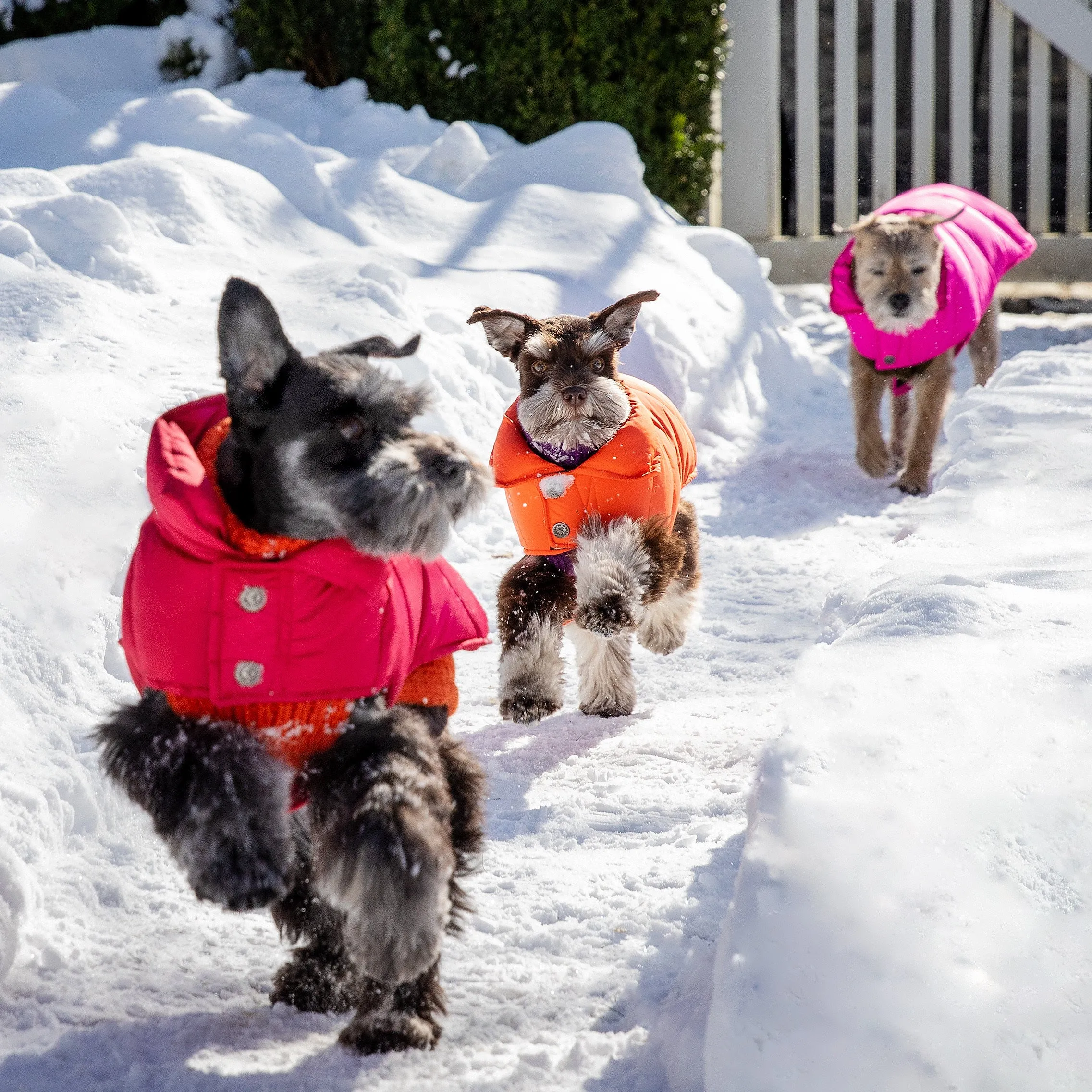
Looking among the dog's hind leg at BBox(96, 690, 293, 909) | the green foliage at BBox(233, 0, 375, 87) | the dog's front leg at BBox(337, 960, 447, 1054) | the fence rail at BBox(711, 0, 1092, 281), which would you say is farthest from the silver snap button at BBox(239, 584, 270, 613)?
the fence rail at BBox(711, 0, 1092, 281)

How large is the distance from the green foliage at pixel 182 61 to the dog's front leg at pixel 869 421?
6.53 meters

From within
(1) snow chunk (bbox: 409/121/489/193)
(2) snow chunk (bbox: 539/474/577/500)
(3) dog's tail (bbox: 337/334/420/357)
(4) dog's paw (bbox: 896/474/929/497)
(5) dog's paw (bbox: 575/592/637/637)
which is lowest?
(4) dog's paw (bbox: 896/474/929/497)

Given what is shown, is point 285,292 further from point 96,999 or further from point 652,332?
point 96,999

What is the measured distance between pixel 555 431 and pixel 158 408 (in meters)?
1.93

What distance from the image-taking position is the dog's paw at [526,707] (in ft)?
15.6

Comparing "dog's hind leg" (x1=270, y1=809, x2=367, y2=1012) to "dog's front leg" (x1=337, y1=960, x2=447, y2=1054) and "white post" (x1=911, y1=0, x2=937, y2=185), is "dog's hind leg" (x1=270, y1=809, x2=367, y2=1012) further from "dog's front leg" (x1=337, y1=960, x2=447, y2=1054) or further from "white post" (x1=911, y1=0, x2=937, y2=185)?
"white post" (x1=911, y1=0, x2=937, y2=185)

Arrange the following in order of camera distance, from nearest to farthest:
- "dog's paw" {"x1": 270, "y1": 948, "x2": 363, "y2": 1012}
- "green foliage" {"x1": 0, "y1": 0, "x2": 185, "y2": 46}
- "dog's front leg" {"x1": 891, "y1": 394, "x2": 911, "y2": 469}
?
"dog's paw" {"x1": 270, "y1": 948, "x2": 363, "y2": 1012}
"dog's front leg" {"x1": 891, "y1": 394, "x2": 911, "y2": 469}
"green foliage" {"x1": 0, "y1": 0, "x2": 185, "y2": 46}

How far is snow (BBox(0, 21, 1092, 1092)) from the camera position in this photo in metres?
2.43

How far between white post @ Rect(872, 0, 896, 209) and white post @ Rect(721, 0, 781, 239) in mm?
1041

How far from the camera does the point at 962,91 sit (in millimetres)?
14734

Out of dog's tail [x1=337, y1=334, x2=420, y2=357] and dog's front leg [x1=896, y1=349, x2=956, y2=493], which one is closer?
A: dog's tail [x1=337, y1=334, x2=420, y2=357]

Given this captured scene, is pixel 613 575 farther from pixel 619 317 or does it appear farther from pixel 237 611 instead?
pixel 237 611

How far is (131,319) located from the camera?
6.49 meters

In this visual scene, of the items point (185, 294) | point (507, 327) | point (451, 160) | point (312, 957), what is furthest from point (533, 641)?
point (451, 160)
